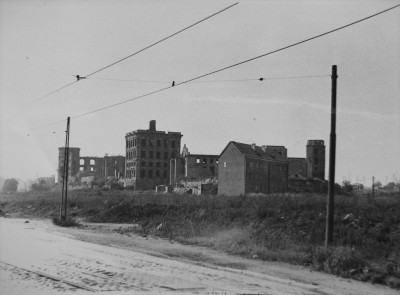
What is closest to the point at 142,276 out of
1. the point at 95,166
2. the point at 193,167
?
the point at 193,167

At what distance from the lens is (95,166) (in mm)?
103562

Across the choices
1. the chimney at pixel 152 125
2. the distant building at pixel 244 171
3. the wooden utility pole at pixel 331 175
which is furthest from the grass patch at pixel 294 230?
the chimney at pixel 152 125

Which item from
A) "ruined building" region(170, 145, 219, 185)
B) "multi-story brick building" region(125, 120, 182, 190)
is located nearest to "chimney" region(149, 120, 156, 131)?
"multi-story brick building" region(125, 120, 182, 190)

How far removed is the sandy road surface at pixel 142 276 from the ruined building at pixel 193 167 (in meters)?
59.0

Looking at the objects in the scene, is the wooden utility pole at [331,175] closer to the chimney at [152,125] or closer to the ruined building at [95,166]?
the chimney at [152,125]

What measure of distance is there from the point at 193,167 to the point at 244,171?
22.4 meters

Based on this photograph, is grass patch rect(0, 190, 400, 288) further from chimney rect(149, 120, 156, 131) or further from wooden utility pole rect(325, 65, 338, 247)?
chimney rect(149, 120, 156, 131)

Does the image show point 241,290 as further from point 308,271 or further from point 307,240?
point 307,240

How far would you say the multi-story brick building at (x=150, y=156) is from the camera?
82.8m

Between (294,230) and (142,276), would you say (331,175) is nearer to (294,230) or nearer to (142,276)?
(294,230)

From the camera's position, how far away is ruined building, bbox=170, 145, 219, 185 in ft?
249

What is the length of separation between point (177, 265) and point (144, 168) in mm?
72121

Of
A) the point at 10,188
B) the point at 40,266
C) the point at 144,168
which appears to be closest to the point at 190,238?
the point at 40,266

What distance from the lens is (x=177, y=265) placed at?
1227cm
